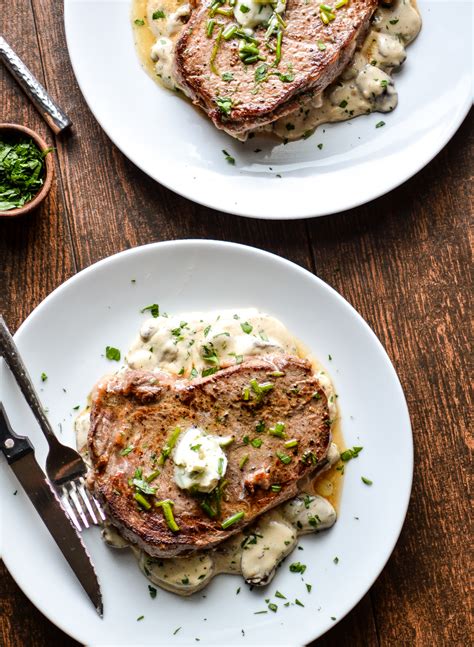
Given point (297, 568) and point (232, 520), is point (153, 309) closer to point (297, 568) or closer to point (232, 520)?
point (232, 520)

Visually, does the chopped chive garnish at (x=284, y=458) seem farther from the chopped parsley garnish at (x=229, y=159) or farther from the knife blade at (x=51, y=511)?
the chopped parsley garnish at (x=229, y=159)

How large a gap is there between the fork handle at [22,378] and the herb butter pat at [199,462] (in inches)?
22.7

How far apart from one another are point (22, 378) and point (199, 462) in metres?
0.87

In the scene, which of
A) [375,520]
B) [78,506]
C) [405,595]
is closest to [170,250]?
[78,506]

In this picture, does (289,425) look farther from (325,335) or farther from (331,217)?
(331,217)

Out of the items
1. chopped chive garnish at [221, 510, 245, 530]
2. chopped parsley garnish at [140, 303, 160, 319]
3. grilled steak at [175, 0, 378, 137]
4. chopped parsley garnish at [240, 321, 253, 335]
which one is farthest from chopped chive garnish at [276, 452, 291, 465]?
grilled steak at [175, 0, 378, 137]

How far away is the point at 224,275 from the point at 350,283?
65 cm

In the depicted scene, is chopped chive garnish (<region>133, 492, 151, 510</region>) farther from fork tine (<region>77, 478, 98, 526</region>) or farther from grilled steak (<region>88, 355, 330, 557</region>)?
fork tine (<region>77, 478, 98, 526</region>)

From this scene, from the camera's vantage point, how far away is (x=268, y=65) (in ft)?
12.9

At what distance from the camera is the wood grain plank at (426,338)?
4039 millimetres

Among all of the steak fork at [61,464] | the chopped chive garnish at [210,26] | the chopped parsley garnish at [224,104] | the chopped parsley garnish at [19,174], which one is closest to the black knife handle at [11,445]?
the steak fork at [61,464]

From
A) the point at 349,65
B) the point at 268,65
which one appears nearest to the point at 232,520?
the point at 268,65

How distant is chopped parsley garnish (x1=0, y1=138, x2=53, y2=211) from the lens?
395 centimetres

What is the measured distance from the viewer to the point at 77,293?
3.83m
